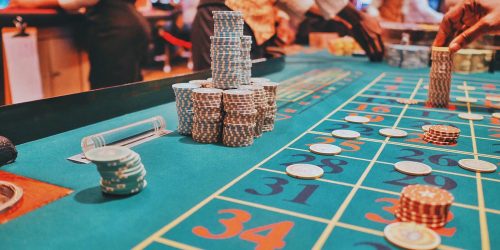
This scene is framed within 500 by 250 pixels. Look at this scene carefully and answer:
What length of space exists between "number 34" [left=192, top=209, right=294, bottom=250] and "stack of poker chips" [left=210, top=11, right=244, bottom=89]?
1.14 meters

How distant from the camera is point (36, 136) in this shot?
2.42 m

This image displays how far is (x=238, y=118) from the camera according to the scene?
2328 mm

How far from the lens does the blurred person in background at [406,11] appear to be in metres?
8.45

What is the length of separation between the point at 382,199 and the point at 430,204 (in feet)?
0.82

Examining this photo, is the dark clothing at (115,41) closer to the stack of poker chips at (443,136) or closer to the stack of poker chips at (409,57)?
the stack of poker chips at (409,57)

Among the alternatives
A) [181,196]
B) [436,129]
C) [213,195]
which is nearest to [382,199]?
[213,195]

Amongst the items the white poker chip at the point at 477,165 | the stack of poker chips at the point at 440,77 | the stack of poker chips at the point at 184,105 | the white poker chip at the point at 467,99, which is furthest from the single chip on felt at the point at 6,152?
the white poker chip at the point at 467,99

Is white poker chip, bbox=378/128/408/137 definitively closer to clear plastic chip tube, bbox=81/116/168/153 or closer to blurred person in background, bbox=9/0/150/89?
clear plastic chip tube, bbox=81/116/168/153

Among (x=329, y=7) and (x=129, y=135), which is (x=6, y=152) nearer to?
(x=129, y=135)

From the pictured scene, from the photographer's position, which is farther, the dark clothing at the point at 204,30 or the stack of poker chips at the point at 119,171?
the dark clothing at the point at 204,30

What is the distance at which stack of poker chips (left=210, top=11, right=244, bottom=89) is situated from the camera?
2.51 m

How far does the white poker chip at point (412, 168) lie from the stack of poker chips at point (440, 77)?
1363 mm

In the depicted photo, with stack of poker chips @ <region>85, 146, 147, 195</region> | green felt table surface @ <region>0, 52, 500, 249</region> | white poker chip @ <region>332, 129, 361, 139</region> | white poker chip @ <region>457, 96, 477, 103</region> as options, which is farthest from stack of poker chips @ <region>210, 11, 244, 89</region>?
white poker chip @ <region>457, 96, 477, 103</region>

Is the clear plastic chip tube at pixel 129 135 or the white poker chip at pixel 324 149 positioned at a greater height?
the clear plastic chip tube at pixel 129 135
